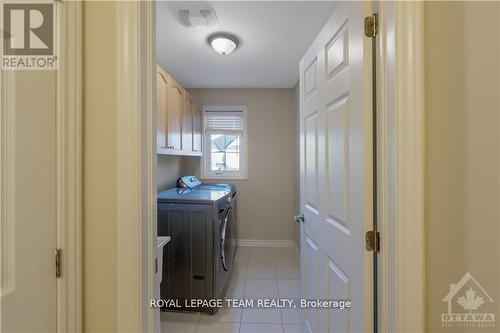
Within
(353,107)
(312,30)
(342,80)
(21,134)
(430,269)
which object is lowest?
(430,269)

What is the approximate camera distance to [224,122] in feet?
11.9

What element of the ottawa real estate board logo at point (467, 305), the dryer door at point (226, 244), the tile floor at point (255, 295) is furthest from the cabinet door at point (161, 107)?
the ottawa real estate board logo at point (467, 305)

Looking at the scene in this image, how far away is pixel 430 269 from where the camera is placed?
29.6 inches

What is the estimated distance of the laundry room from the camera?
6.07 ft

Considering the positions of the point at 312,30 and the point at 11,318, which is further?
the point at 312,30

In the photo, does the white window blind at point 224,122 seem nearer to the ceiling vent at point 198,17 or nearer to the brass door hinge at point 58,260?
the ceiling vent at point 198,17

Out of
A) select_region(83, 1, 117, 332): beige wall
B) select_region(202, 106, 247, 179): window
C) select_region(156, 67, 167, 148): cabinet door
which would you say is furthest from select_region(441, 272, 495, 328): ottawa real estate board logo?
select_region(202, 106, 247, 179): window

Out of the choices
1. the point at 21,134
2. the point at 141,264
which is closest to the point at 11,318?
the point at 141,264

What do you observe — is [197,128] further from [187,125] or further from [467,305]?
[467,305]

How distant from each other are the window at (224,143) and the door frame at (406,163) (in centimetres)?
289

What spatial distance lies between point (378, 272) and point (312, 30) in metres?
1.85

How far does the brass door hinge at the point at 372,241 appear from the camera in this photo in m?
0.84

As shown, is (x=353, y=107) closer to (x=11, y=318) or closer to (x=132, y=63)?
(x=132, y=63)

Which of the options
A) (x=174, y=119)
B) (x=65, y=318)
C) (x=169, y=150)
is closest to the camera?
(x=65, y=318)
